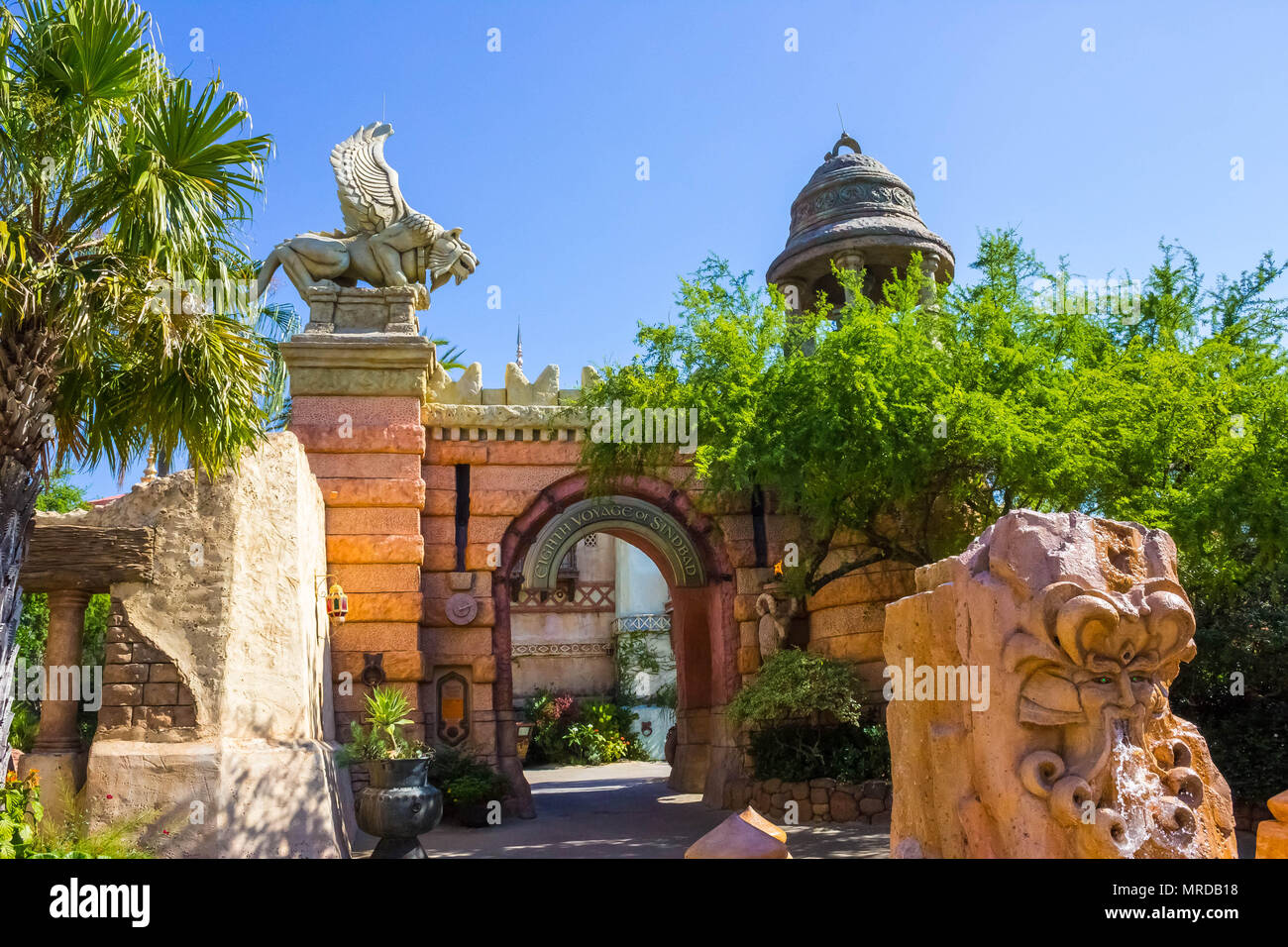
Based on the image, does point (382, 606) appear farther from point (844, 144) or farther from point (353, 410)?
point (844, 144)

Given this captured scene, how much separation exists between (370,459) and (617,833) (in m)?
5.71

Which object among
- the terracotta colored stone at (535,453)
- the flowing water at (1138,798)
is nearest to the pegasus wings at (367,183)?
the terracotta colored stone at (535,453)

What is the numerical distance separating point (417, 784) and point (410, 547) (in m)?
3.96

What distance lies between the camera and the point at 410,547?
13258 mm

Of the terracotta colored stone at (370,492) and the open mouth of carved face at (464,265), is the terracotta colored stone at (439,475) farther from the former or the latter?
the open mouth of carved face at (464,265)

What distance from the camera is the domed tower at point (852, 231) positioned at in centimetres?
1473

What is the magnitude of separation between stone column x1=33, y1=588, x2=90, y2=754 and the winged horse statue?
18.0 ft

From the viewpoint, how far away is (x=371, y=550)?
13.2m

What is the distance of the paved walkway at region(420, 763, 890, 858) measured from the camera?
10.7 meters

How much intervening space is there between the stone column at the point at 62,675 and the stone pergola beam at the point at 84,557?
22cm

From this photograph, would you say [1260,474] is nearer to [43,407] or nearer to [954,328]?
[954,328]

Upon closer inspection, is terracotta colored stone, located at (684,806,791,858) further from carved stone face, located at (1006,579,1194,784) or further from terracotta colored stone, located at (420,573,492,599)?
terracotta colored stone, located at (420,573,492,599)

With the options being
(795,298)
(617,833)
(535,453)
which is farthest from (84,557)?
(795,298)

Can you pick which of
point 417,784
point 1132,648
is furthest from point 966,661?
point 417,784
